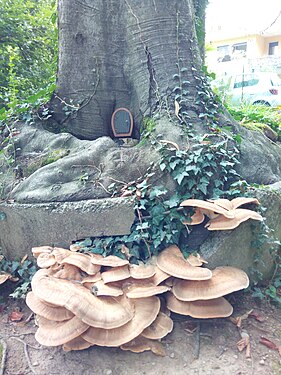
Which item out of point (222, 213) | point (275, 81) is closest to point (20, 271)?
point (222, 213)

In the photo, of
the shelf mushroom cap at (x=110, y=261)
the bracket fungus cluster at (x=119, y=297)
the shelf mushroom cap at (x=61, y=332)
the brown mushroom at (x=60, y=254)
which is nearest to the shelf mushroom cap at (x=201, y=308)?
the bracket fungus cluster at (x=119, y=297)

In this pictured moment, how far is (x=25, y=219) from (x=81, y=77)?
1852 millimetres

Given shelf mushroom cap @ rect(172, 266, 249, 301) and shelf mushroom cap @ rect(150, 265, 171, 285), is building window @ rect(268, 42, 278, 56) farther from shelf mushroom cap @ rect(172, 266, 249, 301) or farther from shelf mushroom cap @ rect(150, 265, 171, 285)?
shelf mushroom cap @ rect(150, 265, 171, 285)

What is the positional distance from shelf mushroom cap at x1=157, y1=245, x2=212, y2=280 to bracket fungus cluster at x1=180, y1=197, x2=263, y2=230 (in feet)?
0.95

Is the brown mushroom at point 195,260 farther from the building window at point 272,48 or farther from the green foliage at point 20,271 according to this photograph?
the building window at point 272,48

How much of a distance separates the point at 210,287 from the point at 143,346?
635 mm

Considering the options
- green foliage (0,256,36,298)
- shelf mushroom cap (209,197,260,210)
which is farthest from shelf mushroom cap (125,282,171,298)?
green foliage (0,256,36,298)

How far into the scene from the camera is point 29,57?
301 inches

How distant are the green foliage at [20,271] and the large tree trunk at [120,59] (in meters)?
1.62

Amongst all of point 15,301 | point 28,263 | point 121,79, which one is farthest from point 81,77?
point 15,301

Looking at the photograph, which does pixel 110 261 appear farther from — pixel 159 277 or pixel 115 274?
pixel 159 277

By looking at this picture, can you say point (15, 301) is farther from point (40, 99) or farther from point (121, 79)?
point (121, 79)

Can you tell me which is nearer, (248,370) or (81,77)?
(248,370)

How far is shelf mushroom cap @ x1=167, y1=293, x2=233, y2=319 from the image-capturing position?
2.46 metres
